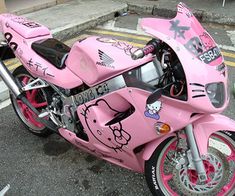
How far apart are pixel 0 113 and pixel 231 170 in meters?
2.51

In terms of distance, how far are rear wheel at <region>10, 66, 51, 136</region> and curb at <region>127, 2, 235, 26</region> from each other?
4.25 metres

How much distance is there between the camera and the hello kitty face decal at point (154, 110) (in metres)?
2.13

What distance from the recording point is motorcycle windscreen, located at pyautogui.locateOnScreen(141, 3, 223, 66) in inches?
78.2

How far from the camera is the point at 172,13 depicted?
22.6 ft

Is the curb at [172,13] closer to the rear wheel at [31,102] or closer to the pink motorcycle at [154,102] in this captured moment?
the rear wheel at [31,102]

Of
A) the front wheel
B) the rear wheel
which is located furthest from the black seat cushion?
the front wheel

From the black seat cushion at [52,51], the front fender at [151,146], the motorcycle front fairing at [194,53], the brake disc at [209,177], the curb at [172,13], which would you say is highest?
the motorcycle front fairing at [194,53]

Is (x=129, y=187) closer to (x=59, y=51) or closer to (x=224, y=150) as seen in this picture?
(x=224, y=150)

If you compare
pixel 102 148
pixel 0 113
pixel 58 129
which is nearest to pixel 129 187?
pixel 102 148

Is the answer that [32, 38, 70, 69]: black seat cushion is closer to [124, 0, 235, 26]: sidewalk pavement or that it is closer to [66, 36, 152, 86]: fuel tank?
[66, 36, 152, 86]: fuel tank

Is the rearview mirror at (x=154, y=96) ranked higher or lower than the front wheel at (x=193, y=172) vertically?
higher

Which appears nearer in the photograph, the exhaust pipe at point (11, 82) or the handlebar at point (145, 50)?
the handlebar at point (145, 50)

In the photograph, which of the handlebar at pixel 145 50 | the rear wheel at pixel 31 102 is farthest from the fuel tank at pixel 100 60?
the rear wheel at pixel 31 102

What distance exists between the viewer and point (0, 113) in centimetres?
381
